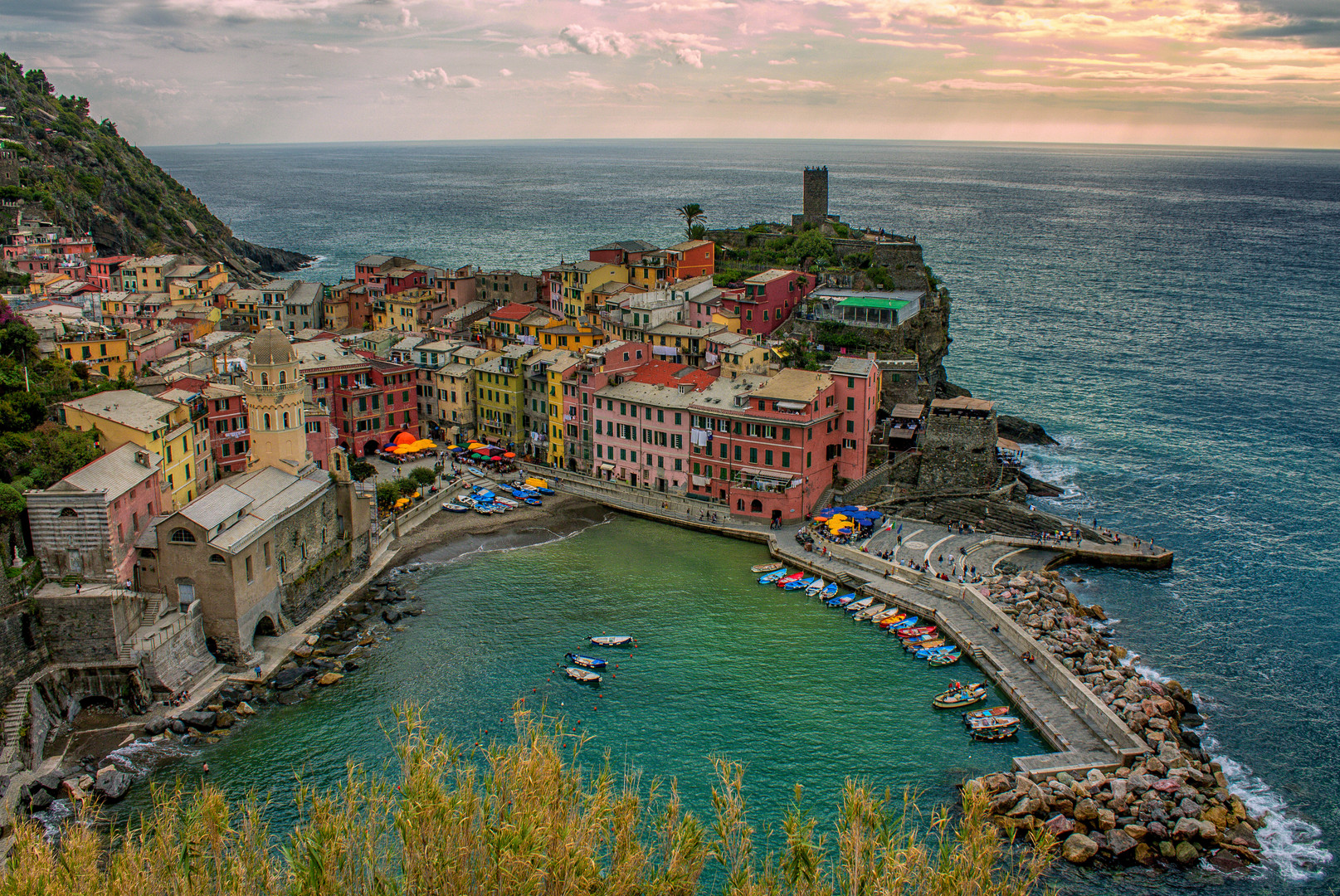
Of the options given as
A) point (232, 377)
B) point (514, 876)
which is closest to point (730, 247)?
point (232, 377)

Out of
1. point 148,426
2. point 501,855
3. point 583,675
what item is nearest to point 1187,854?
point 583,675

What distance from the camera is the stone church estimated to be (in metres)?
50.8

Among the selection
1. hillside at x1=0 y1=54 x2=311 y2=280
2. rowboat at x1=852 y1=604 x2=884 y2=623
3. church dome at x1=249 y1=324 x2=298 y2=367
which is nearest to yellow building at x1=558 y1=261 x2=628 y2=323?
church dome at x1=249 y1=324 x2=298 y2=367

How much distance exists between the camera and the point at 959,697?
4812 centimetres

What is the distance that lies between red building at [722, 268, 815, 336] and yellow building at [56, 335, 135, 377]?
4846cm

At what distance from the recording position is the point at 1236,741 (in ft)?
151

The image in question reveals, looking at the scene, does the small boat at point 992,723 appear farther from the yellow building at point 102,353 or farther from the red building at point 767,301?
the yellow building at point 102,353

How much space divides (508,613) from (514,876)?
33805 millimetres

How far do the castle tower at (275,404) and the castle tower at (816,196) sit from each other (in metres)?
71.2

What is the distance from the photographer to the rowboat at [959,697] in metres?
47.9

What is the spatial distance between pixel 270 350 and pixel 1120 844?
50.0 metres

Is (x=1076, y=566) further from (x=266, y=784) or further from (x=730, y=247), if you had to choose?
(x=730, y=247)

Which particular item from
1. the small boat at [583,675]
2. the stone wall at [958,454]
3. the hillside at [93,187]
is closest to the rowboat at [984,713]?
the small boat at [583,675]

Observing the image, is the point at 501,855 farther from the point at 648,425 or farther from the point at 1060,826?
the point at 648,425
